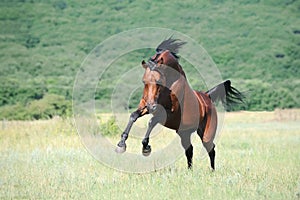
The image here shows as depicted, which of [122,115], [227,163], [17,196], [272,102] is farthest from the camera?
[272,102]

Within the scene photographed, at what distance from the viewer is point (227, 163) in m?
11.4

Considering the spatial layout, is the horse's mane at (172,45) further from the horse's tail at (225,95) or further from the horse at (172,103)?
the horse's tail at (225,95)

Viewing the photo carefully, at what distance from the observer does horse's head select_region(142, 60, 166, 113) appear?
8789 millimetres

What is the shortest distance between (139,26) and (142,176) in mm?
56942

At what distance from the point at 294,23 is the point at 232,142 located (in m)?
55.1

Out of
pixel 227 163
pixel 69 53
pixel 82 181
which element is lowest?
pixel 69 53

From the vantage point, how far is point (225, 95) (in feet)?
37.8

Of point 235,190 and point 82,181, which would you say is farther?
point 82,181

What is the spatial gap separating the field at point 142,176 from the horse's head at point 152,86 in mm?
1088

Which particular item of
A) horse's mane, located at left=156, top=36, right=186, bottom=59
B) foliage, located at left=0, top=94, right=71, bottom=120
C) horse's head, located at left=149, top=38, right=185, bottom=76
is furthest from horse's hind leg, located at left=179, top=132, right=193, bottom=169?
foliage, located at left=0, top=94, right=71, bottom=120

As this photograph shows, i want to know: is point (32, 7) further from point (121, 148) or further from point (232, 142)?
point (121, 148)

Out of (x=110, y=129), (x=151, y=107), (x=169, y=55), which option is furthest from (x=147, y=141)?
(x=110, y=129)

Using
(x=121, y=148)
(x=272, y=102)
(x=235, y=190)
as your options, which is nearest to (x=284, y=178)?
(x=235, y=190)

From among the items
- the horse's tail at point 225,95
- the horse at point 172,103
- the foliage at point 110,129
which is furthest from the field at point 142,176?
the foliage at point 110,129
